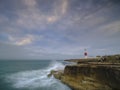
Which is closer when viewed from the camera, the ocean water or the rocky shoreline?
the rocky shoreline

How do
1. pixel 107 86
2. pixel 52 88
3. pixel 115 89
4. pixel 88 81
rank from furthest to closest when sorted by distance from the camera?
pixel 52 88 < pixel 88 81 < pixel 107 86 < pixel 115 89

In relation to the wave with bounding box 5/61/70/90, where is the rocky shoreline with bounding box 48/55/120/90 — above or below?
above

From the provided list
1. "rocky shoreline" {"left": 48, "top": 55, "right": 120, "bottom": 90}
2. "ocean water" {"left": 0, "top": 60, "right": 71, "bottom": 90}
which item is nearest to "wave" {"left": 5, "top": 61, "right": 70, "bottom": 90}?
"ocean water" {"left": 0, "top": 60, "right": 71, "bottom": 90}

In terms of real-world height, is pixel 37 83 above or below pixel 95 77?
below

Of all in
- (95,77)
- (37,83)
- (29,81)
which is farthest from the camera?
(29,81)

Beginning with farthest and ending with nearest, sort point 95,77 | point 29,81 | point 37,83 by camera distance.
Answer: point 29,81, point 37,83, point 95,77

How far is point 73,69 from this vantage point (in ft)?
49.2

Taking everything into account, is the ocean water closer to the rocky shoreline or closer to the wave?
the wave

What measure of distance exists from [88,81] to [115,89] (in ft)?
10.0

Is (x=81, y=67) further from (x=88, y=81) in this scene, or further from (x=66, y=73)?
(x=66, y=73)

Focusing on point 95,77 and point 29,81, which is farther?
point 29,81

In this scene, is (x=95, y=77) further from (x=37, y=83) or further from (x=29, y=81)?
(x=29, y=81)

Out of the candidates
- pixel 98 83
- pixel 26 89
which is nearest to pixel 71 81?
pixel 98 83

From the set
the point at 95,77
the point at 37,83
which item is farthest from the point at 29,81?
the point at 95,77
